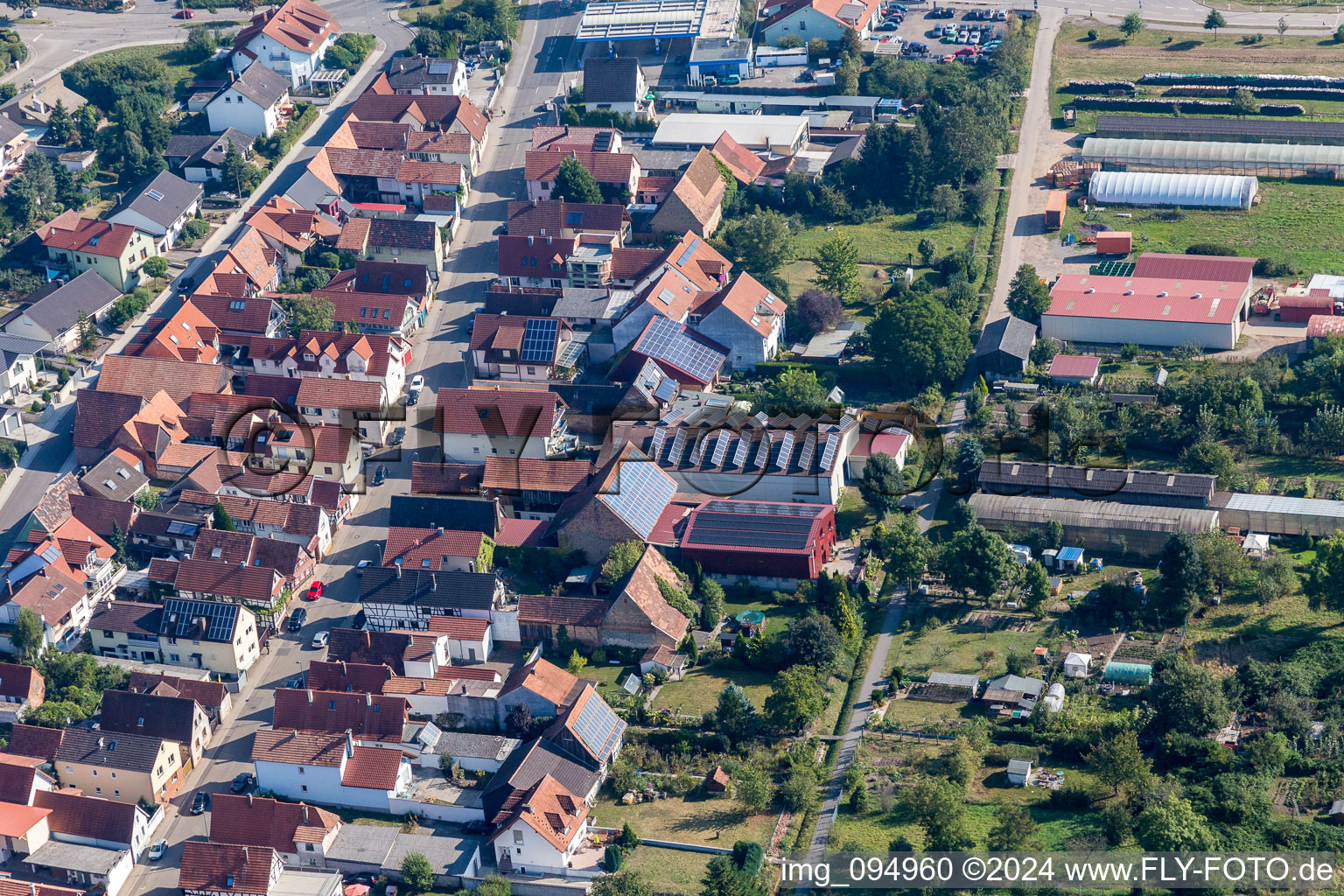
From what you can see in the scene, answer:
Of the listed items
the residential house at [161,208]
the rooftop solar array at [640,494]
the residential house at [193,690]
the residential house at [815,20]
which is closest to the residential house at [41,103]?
the residential house at [161,208]

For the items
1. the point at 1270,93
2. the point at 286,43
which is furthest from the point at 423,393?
the point at 1270,93

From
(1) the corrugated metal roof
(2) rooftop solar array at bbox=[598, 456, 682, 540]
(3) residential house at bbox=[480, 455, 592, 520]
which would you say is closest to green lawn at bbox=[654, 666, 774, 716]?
(2) rooftop solar array at bbox=[598, 456, 682, 540]

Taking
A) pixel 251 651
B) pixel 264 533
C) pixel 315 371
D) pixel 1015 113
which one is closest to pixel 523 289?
pixel 315 371

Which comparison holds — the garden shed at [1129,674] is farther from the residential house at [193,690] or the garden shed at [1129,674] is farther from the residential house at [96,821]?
the residential house at [96,821]

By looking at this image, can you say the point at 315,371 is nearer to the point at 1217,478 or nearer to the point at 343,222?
the point at 343,222

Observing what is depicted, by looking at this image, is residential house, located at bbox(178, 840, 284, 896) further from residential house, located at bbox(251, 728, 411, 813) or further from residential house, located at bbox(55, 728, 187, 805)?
residential house, located at bbox(55, 728, 187, 805)

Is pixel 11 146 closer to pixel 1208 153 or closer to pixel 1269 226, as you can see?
pixel 1208 153
